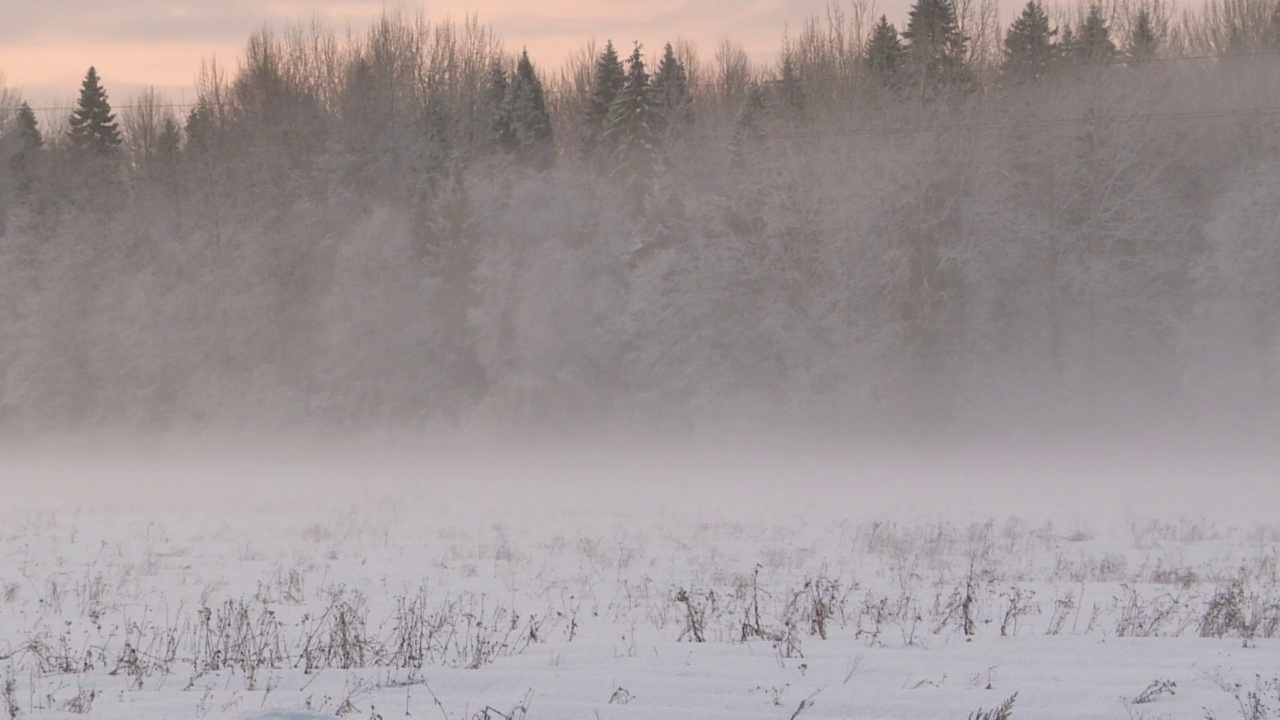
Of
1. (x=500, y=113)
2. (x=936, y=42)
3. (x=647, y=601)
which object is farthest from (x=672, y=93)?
(x=647, y=601)

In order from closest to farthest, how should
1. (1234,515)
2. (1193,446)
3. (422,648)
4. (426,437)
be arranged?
(422,648), (1234,515), (1193,446), (426,437)

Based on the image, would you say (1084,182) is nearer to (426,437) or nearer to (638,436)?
(638,436)

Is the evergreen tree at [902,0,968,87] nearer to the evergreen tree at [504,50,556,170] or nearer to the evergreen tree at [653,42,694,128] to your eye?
the evergreen tree at [653,42,694,128]

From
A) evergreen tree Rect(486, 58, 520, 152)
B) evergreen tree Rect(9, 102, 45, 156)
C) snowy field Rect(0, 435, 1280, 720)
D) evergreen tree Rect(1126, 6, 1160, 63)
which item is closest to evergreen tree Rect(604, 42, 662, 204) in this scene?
evergreen tree Rect(486, 58, 520, 152)

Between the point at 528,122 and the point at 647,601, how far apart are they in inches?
1821

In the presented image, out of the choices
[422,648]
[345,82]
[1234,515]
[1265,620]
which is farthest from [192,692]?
[345,82]

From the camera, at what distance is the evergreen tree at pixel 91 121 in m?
61.6

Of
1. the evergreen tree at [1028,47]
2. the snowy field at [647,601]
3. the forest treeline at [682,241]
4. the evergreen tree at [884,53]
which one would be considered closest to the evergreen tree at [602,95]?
the forest treeline at [682,241]

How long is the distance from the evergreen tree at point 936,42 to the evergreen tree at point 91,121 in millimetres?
42276

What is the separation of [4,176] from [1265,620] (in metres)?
65.2

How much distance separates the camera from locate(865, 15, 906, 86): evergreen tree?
176 ft

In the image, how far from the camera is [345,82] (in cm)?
6275

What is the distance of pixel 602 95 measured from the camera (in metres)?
56.1

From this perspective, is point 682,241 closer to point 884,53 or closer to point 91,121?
point 884,53
